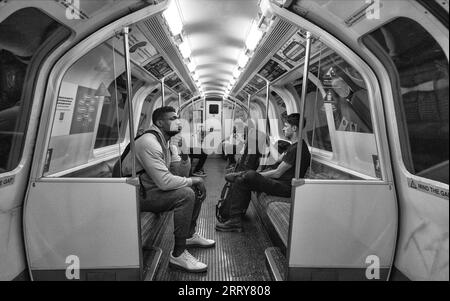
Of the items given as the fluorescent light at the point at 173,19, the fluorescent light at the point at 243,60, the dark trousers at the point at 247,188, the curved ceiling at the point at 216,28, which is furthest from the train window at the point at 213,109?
the dark trousers at the point at 247,188

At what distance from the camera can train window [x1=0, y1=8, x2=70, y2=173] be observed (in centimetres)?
233

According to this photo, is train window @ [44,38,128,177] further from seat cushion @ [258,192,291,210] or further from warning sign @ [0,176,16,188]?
seat cushion @ [258,192,291,210]

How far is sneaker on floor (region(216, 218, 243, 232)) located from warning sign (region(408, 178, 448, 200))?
7.39 ft

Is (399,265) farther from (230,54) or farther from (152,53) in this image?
(230,54)

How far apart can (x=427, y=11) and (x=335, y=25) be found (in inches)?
33.6

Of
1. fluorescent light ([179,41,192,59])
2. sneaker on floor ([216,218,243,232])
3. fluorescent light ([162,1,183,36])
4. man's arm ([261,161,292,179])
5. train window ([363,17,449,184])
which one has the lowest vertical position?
sneaker on floor ([216,218,243,232])

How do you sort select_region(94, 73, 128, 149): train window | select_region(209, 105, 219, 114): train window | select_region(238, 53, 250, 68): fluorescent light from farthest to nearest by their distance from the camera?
select_region(209, 105, 219, 114): train window → select_region(238, 53, 250, 68): fluorescent light → select_region(94, 73, 128, 149): train window

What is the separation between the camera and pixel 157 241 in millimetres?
3928

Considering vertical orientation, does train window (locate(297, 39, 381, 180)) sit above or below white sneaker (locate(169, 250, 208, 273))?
above

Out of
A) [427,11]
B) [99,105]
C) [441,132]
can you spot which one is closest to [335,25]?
[427,11]

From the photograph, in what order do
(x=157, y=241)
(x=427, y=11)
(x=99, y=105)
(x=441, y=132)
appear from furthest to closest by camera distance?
1. (x=99, y=105)
2. (x=157, y=241)
3. (x=441, y=132)
4. (x=427, y=11)

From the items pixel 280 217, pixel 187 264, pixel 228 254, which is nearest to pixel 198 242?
pixel 228 254

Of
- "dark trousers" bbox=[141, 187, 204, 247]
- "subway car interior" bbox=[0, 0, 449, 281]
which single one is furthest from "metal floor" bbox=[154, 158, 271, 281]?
"dark trousers" bbox=[141, 187, 204, 247]

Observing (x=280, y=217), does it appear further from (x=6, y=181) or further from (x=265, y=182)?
(x=6, y=181)
